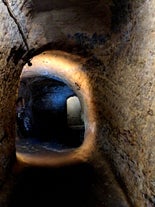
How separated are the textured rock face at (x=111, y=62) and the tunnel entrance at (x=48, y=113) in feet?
16.1

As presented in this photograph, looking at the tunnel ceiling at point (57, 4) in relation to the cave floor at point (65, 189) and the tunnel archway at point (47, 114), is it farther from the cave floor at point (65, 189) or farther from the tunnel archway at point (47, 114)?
the tunnel archway at point (47, 114)

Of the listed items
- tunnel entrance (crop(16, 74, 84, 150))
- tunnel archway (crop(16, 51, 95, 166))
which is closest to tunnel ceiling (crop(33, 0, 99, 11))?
tunnel archway (crop(16, 51, 95, 166))

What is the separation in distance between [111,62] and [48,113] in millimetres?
6771

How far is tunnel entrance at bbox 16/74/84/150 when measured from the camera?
29.3 ft

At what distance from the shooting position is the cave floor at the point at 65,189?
2.99 meters

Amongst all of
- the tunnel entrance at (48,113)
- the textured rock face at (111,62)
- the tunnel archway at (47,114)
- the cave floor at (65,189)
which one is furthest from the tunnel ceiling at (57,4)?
the tunnel entrance at (48,113)

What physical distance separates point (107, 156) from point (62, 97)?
257 inches

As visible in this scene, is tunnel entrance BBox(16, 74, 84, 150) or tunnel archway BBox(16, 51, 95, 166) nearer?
tunnel archway BBox(16, 51, 95, 166)

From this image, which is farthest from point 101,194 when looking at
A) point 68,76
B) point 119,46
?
point 68,76

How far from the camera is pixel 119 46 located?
326 cm

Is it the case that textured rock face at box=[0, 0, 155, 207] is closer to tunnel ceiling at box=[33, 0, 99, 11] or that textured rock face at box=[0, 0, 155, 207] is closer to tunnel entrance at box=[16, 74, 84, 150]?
tunnel ceiling at box=[33, 0, 99, 11]

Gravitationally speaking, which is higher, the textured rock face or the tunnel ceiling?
the tunnel ceiling

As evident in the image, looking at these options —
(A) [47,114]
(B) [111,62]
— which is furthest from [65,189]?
(A) [47,114]

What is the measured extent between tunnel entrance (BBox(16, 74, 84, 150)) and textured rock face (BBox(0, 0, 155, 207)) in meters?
4.92
